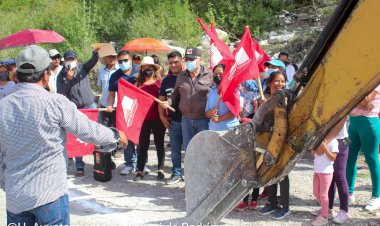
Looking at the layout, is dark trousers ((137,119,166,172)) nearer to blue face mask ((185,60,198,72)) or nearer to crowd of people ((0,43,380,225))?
crowd of people ((0,43,380,225))

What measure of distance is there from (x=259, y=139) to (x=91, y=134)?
137 centimetres

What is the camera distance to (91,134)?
398cm

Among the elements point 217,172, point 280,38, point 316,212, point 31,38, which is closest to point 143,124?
point 316,212

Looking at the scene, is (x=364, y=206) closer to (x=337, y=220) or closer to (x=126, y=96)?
(x=337, y=220)

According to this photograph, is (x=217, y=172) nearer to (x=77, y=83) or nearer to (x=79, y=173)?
(x=79, y=173)

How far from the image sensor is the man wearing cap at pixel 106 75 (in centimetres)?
916

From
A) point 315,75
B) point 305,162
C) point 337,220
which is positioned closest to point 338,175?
point 337,220

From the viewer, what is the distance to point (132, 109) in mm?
7680

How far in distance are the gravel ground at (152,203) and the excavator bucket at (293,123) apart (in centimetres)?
272

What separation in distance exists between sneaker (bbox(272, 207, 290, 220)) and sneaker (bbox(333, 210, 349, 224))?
599 mm

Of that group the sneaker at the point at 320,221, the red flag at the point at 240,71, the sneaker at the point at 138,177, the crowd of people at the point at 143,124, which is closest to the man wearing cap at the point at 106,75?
the crowd of people at the point at 143,124

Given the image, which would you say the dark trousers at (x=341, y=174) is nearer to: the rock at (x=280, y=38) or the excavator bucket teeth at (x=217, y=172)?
the excavator bucket teeth at (x=217, y=172)

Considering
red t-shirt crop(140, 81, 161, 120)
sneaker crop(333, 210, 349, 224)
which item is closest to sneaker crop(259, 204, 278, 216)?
sneaker crop(333, 210, 349, 224)

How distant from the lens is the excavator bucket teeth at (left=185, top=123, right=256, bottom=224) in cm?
343
